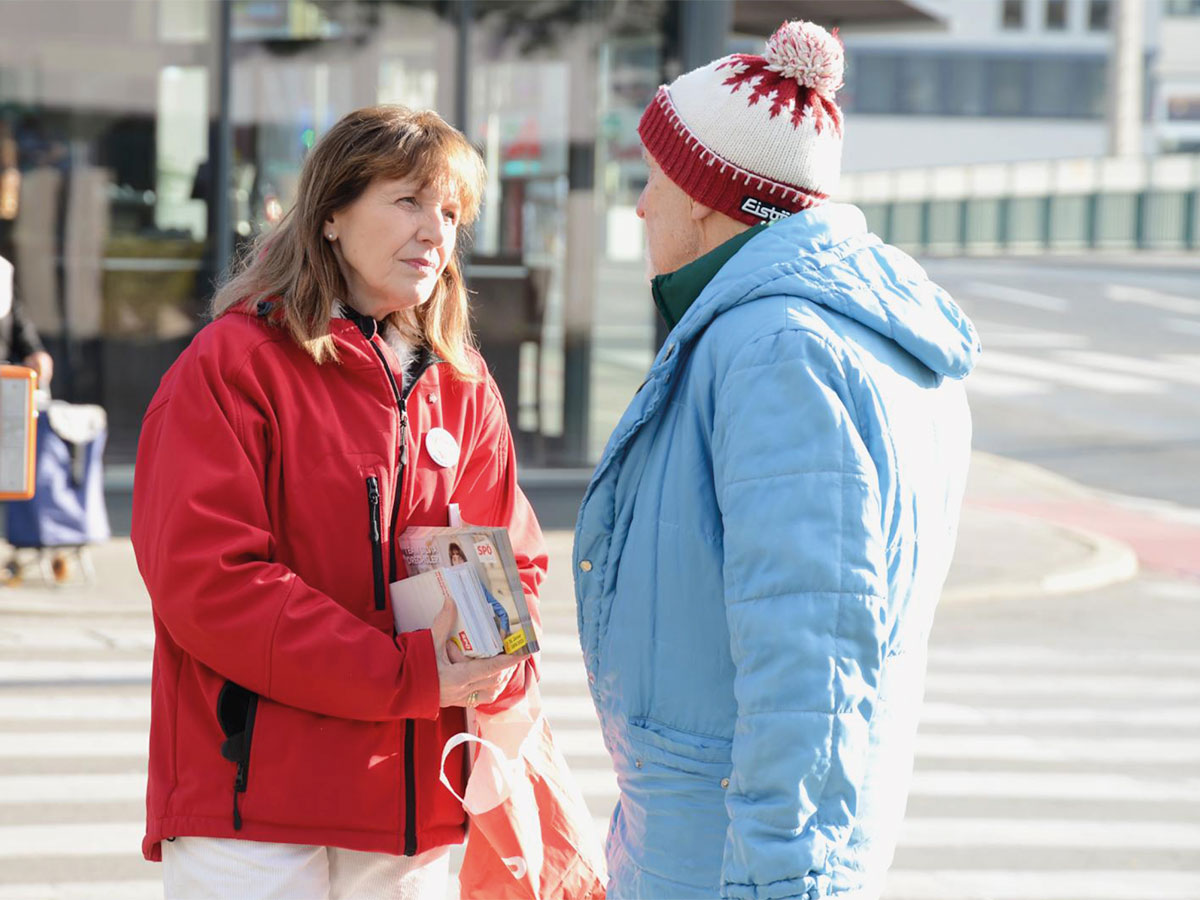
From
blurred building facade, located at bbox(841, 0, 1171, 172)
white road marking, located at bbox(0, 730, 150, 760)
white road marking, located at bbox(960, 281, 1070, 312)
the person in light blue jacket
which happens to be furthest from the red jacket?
blurred building facade, located at bbox(841, 0, 1171, 172)

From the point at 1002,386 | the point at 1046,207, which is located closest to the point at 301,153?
the point at 1002,386

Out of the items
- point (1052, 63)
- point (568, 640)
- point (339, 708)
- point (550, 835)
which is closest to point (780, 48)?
point (339, 708)

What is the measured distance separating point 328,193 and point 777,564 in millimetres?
1106

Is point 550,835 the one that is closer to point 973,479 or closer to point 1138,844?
point 1138,844

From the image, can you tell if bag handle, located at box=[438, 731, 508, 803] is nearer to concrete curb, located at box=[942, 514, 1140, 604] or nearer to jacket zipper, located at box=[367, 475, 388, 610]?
jacket zipper, located at box=[367, 475, 388, 610]

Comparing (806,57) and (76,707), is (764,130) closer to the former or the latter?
(806,57)

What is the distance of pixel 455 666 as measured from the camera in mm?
2816

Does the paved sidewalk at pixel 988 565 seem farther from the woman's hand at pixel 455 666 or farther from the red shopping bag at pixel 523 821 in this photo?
the woman's hand at pixel 455 666

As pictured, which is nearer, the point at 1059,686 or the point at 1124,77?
the point at 1059,686

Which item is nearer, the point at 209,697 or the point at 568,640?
the point at 209,697

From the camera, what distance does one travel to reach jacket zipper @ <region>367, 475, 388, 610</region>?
280 centimetres

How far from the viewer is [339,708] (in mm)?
2738

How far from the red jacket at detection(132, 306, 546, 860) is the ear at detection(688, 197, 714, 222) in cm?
62

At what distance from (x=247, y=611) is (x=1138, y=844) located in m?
4.26
